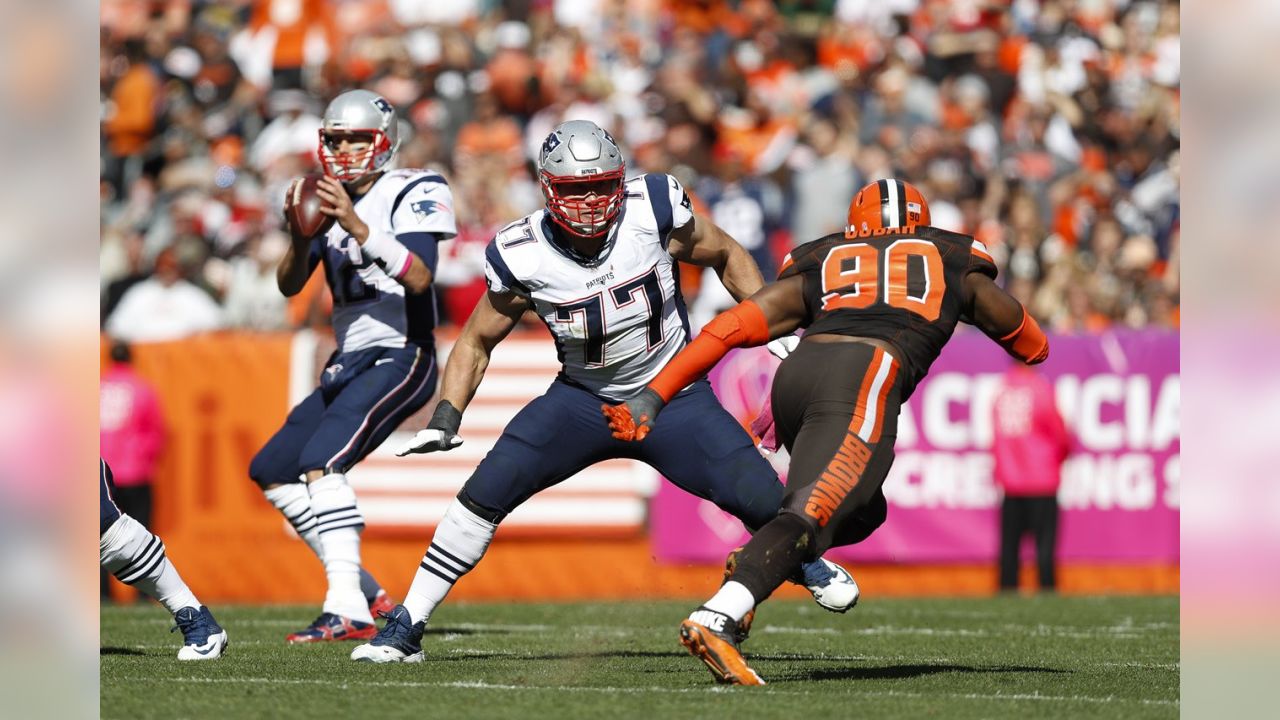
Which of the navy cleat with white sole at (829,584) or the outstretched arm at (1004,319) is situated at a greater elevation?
the outstretched arm at (1004,319)

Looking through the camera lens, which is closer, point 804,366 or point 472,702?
point 472,702

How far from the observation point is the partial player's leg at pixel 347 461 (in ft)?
26.4

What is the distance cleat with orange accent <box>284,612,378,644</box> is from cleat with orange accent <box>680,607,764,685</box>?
2.52 m

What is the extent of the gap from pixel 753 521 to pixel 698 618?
1.17m

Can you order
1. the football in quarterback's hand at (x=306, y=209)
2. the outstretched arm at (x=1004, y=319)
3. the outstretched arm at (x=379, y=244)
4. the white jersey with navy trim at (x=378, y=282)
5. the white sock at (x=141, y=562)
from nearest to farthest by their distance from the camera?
1. the outstretched arm at (x=1004, y=319)
2. the white sock at (x=141, y=562)
3. the outstretched arm at (x=379, y=244)
4. the football in quarterback's hand at (x=306, y=209)
5. the white jersey with navy trim at (x=378, y=282)

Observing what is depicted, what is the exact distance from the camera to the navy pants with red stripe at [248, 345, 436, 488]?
8.09 meters

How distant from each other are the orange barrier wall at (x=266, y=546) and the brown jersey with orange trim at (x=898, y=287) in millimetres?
5905

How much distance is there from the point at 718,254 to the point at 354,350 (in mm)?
1926

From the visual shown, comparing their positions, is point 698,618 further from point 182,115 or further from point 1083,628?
point 182,115

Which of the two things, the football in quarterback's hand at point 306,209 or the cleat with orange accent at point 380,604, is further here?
the cleat with orange accent at point 380,604

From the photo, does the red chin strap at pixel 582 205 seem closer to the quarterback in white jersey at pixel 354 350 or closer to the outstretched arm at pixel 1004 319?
the quarterback in white jersey at pixel 354 350

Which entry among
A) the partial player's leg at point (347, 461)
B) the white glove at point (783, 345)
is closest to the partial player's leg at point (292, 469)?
the partial player's leg at point (347, 461)
